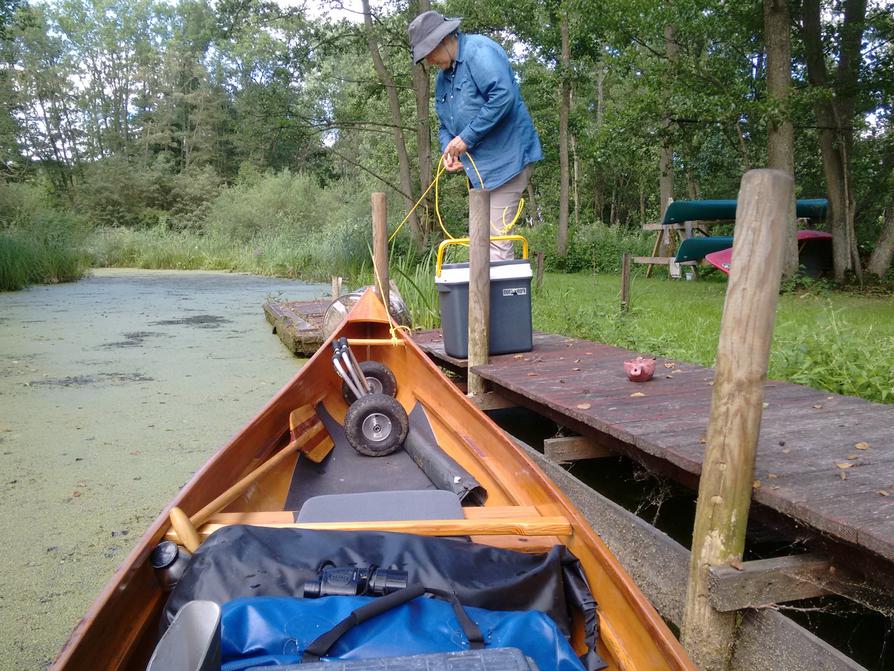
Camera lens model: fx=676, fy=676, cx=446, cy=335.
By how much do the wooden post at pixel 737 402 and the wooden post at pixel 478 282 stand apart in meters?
1.93

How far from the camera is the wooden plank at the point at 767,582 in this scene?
1.60m

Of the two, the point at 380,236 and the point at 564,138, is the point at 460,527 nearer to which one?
the point at 380,236

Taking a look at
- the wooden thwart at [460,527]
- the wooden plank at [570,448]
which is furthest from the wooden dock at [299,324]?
the wooden thwart at [460,527]

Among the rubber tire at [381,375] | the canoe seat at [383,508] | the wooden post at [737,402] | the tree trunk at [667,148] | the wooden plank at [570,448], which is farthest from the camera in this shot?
the tree trunk at [667,148]

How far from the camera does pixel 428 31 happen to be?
3760 millimetres

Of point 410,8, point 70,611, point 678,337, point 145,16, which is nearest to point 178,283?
point 410,8

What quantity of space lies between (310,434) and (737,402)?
6.17 ft

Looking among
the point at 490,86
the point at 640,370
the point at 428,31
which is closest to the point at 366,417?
the point at 640,370

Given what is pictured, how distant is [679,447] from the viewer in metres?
1.99

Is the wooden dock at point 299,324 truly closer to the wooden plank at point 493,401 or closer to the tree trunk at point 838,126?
the wooden plank at point 493,401

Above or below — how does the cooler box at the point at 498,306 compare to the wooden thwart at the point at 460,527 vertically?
above

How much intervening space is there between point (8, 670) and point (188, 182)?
1272 inches

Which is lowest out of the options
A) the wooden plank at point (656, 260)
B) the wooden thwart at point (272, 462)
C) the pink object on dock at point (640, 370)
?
the wooden thwart at point (272, 462)

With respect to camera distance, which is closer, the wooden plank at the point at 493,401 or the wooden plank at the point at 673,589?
the wooden plank at the point at 673,589
